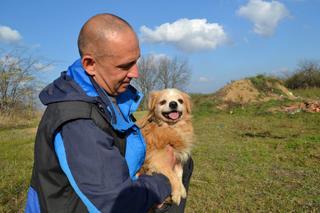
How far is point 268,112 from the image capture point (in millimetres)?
15203

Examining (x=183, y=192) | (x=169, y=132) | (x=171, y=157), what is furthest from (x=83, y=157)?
(x=169, y=132)

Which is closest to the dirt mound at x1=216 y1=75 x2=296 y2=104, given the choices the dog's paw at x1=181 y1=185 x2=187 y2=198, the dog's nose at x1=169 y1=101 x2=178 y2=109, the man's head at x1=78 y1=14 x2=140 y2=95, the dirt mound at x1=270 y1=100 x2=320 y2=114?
the dirt mound at x1=270 y1=100 x2=320 y2=114

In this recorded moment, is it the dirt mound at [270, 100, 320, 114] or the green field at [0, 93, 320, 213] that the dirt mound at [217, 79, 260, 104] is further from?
the green field at [0, 93, 320, 213]

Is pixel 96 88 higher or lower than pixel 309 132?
higher

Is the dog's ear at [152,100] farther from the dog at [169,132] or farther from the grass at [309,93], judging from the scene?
the grass at [309,93]

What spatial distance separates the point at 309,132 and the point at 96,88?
33.4 ft

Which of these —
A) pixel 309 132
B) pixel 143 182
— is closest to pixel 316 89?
pixel 309 132

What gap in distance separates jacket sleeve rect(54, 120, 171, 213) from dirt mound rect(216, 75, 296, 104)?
18.3m

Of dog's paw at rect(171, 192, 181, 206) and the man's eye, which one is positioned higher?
the man's eye

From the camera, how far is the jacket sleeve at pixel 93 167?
44.4 inches

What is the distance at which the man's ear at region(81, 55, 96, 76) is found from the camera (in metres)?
1.36

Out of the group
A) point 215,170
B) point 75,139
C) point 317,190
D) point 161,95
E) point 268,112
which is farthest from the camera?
point 268,112

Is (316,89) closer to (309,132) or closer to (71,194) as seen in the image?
(309,132)

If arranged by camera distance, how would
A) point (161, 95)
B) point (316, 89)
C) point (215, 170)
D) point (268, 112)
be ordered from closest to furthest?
point (161, 95) → point (215, 170) → point (268, 112) → point (316, 89)
